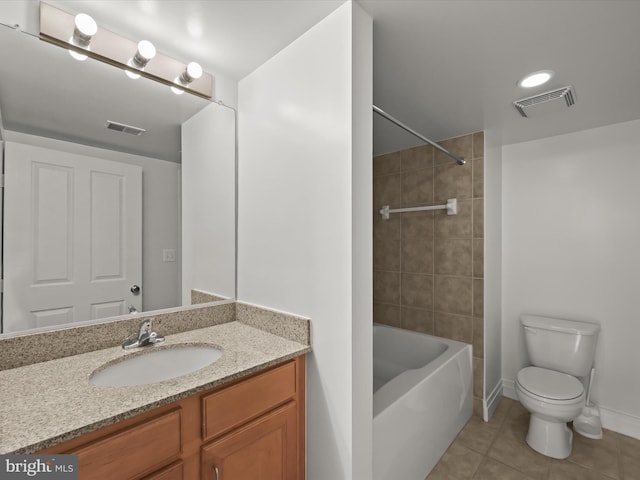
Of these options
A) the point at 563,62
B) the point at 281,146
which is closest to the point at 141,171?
the point at 281,146

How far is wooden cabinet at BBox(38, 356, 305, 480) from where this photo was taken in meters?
0.86

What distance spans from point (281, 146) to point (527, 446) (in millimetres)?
2494

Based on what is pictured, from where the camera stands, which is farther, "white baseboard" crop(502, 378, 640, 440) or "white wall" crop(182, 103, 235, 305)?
"white baseboard" crop(502, 378, 640, 440)

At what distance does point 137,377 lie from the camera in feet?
4.20

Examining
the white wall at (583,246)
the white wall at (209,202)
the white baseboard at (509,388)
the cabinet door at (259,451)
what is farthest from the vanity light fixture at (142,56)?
the white baseboard at (509,388)

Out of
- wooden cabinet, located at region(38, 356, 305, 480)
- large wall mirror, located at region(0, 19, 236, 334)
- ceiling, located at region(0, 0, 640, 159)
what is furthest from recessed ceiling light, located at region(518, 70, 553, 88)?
wooden cabinet, located at region(38, 356, 305, 480)

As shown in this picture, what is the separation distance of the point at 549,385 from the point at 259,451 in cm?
198

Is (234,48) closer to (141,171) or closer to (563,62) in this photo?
(141,171)

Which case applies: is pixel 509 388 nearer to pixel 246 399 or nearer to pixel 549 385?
A: pixel 549 385

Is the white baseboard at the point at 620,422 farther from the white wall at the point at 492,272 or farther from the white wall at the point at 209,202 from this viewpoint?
the white wall at the point at 209,202

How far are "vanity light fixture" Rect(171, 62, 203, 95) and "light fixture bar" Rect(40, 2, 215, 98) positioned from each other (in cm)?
1

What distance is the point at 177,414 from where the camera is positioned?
989 millimetres

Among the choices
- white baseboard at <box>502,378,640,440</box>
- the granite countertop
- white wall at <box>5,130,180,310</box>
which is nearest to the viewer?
the granite countertop

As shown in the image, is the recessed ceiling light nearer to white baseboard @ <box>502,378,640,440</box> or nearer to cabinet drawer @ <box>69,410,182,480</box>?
cabinet drawer @ <box>69,410,182,480</box>
